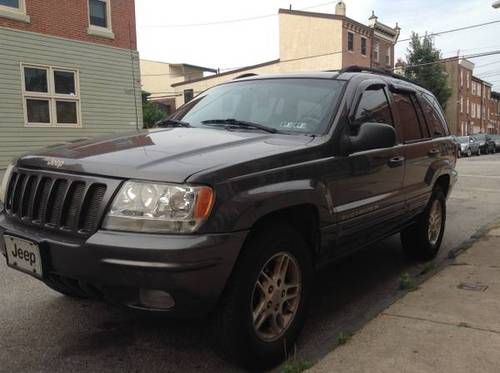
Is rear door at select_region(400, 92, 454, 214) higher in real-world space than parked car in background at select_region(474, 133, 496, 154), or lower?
higher

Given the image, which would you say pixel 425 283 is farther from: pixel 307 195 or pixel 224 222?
pixel 224 222

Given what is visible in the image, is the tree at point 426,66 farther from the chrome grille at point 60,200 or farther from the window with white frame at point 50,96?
the chrome grille at point 60,200

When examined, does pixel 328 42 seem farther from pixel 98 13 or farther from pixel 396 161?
pixel 396 161

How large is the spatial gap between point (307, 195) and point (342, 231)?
2.01 ft

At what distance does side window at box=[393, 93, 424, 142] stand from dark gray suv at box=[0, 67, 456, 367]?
1.82 ft

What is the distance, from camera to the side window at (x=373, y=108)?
4.12 meters

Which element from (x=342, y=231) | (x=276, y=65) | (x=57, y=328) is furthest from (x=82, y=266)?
(x=276, y=65)

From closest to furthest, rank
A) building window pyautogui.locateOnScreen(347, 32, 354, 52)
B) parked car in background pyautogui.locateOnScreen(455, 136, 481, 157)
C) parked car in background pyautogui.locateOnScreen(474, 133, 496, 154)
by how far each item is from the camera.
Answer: parked car in background pyautogui.locateOnScreen(455, 136, 481, 157)
building window pyautogui.locateOnScreen(347, 32, 354, 52)
parked car in background pyautogui.locateOnScreen(474, 133, 496, 154)

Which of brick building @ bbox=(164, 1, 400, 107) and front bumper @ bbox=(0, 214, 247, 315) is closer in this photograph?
front bumper @ bbox=(0, 214, 247, 315)

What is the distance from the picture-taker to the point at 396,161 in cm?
451

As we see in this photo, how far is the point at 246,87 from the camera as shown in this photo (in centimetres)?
448

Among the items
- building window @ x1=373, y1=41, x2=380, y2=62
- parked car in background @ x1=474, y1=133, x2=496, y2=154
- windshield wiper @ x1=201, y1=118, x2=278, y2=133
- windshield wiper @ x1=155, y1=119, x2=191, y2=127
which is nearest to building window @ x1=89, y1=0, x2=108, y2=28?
windshield wiper @ x1=155, y1=119, x2=191, y2=127

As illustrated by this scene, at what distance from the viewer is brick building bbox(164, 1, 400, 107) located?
36375mm

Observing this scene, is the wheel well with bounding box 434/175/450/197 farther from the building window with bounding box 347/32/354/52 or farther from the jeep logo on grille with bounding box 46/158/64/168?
the building window with bounding box 347/32/354/52
